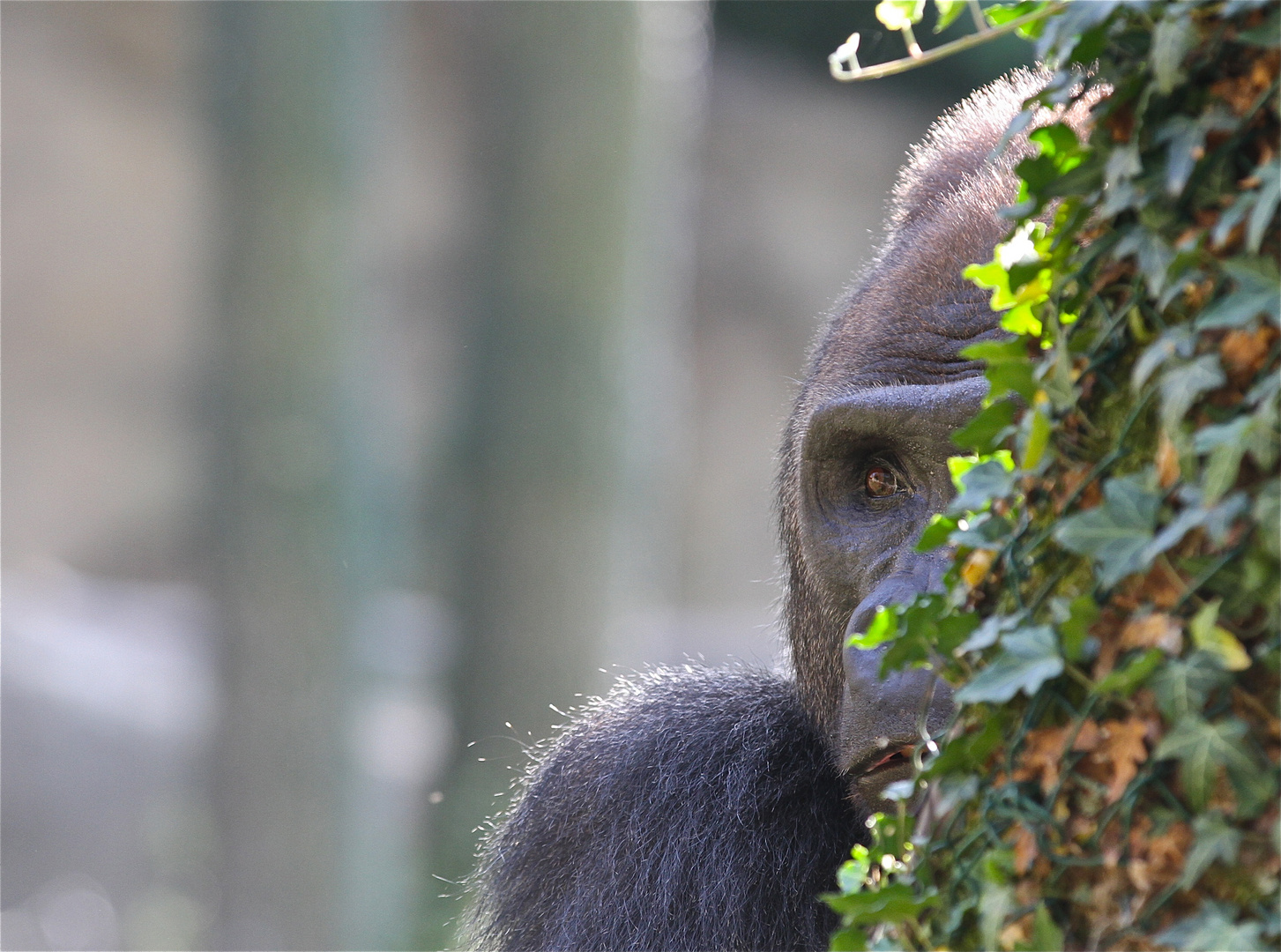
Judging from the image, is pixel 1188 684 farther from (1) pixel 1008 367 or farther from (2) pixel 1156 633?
(1) pixel 1008 367

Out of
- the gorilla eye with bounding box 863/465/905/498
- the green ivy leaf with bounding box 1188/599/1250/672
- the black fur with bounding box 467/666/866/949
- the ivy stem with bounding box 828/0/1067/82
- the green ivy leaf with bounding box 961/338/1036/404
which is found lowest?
the black fur with bounding box 467/666/866/949

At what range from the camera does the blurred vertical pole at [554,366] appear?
5.51 metres

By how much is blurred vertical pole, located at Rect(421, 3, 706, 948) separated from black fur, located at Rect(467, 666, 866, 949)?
2.58m

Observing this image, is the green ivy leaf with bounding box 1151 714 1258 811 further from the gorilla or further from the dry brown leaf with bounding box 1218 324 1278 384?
the gorilla

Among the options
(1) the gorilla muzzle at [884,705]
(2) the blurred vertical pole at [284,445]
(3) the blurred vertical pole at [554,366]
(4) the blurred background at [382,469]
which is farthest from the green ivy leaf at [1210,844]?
(3) the blurred vertical pole at [554,366]

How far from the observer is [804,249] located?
38.1ft

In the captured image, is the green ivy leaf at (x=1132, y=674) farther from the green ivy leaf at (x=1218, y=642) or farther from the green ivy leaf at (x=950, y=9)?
the green ivy leaf at (x=950, y=9)

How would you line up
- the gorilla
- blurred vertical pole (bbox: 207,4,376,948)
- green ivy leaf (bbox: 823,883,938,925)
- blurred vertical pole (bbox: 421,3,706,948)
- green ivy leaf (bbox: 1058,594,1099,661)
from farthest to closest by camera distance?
blurred vertical pole (bbox: 421,3,706,948) → blurred vertical pole (bbox: 207,4,376,948) → the gorilla → green ivy leaf (bbox: 823,883,938,925) → green ivy leaf (bbox: 1058,594,1099,661)

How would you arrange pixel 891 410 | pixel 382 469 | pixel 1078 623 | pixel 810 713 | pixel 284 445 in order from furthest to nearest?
1. pixel 382 469
2. pixel 284 445
3. pixel 810 713
4. pixel 891 410
5. pixel 1078 623

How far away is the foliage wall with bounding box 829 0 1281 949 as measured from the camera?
82 centimetres

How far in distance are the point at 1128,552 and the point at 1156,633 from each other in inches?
1.9

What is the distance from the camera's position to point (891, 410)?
230cm

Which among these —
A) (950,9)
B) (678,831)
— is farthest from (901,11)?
(678,831)

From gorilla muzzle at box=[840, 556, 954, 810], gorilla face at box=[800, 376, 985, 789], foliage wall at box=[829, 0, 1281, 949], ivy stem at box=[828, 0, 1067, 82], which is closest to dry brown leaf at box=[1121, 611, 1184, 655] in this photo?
foliage wall at box=[829, 0, 1281, 949]
